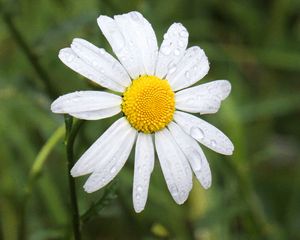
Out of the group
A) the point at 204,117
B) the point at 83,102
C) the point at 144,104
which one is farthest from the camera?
the point at 204,117

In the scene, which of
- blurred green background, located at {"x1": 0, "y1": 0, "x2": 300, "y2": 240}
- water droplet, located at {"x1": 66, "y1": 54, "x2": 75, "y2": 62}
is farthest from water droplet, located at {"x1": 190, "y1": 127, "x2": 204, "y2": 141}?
blurred green background, located at {"x1": 0, "y1": 0, "x2": 300, "y2": 240}

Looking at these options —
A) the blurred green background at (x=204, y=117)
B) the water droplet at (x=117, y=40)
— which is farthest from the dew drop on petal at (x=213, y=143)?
the blurred green background at (x=204, y=117)

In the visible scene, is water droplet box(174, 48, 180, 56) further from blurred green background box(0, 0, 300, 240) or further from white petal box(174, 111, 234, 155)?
blurred green background box(0, 0, 300, 240)

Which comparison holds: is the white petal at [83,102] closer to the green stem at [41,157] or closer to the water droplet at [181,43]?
the water droplet at [181,43]

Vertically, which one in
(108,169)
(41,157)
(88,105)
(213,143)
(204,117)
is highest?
(88,105)

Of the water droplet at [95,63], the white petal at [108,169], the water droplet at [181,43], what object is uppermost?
the water droplet at [95,63]

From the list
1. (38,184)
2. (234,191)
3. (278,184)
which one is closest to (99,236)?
(38,184)

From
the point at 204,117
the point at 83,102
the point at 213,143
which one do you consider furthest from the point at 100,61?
the point at 204,117

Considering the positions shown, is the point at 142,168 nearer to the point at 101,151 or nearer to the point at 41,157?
the point at 101,151
